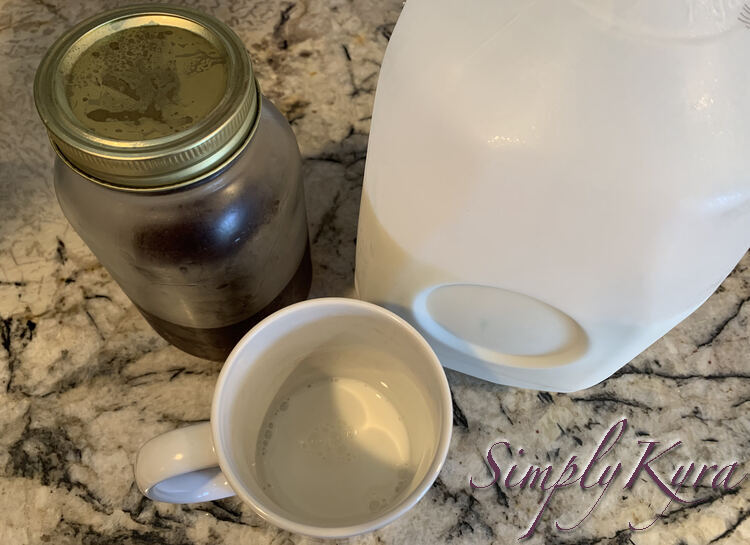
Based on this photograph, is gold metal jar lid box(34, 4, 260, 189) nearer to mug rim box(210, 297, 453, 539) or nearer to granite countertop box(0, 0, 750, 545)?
mug rim box(210, 297, 453, 539)

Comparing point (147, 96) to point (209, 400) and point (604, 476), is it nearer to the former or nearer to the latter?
point (209, 400)

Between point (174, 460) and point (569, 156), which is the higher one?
point (569, 156)

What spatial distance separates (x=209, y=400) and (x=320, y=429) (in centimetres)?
9

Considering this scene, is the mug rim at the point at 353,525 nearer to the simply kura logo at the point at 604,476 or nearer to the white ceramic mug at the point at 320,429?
the white ceramic mug at the point at 320,429

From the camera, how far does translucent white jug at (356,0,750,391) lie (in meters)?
0.26

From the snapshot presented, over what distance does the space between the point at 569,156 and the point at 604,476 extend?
0.84ft

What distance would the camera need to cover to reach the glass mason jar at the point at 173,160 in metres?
0.30

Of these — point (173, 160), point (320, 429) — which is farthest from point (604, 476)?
point (173, 160)

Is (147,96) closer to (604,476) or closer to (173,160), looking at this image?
(173,160)

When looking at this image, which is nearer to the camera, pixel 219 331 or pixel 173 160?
pixel 173 160

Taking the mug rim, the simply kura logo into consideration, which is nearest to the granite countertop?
the simply kura logo

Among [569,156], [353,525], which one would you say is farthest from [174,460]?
[569,156]

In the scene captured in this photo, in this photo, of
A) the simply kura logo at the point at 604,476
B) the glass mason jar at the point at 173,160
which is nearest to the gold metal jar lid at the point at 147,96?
the glass mason jar at the point at 173,160

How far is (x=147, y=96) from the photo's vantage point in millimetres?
309
